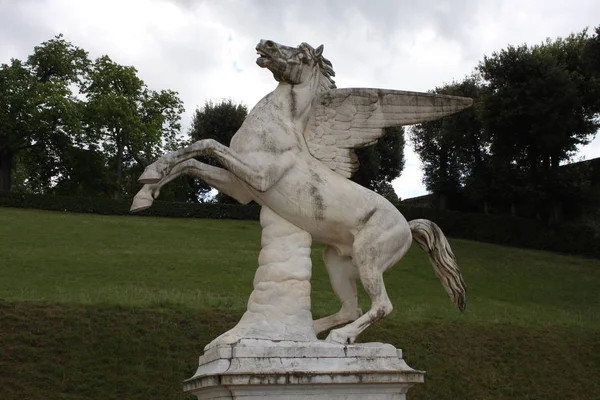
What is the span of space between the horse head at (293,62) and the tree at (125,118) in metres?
43.6

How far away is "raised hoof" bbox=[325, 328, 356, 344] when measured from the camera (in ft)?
24.1

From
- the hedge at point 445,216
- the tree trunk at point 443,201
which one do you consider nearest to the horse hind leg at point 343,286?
the hedge at point 445,216

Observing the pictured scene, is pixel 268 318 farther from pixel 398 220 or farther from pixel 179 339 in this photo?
pixel 179 339

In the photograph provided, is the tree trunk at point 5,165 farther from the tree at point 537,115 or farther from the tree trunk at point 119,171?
the tree at point 537,115

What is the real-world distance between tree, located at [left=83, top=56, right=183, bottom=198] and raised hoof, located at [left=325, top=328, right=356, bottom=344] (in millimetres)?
44459

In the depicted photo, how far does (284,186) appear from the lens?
766 cm

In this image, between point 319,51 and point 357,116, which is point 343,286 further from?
point 319,51

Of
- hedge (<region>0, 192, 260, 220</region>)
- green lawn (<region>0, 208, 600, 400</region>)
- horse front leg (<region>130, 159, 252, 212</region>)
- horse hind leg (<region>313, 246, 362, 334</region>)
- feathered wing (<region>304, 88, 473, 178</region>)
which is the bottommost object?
green lawn (<region>0, 208, 600, 400</region>)

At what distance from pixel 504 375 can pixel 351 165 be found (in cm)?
1019

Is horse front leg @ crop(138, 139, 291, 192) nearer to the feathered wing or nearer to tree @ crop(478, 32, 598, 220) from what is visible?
the feathered wing

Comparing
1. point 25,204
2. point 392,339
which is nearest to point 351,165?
point 392,339

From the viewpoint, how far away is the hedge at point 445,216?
134 feet

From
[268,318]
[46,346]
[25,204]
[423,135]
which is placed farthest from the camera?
[423,135]

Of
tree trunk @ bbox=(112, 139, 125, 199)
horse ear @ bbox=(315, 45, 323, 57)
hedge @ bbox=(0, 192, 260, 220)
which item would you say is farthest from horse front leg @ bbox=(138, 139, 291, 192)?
tree trunk @ bbox=(112, 139, 125, 199)
